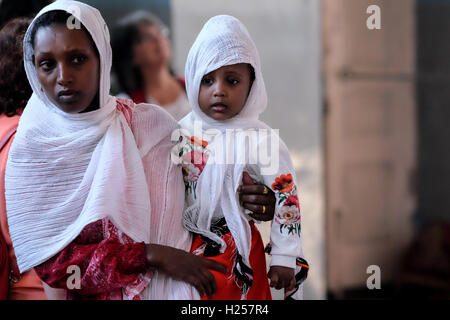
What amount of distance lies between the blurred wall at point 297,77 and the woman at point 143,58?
141 mm

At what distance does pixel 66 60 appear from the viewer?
80 centimetres

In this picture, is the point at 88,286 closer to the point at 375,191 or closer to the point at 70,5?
the point at 70,5

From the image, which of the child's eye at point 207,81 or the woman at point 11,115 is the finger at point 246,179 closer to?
the child's eye at point 207,81

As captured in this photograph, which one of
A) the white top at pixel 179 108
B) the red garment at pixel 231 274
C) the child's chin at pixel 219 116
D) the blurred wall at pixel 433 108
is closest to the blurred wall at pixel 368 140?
the blurred wall at pixel 433 108

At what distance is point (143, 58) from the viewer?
194 cm

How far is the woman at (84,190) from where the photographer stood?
0.80 meters

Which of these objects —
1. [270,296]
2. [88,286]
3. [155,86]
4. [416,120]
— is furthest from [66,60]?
[416,120]

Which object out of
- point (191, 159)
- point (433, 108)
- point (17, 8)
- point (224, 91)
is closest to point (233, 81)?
point (224, 91)

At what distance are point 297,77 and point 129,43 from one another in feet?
2.30

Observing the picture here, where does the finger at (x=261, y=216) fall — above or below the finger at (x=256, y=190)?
below

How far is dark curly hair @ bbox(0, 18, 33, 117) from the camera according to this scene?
98 centimetres

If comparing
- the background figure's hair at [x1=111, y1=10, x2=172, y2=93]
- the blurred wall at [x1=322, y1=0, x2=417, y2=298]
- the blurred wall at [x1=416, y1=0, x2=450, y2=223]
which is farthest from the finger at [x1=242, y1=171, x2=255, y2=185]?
the blurred wall at [x1=416, y1=0, x2=450, y2=223]

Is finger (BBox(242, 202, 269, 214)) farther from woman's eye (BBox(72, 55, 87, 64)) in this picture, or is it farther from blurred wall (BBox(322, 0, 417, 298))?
blurred wall (BBox(322, 0, 417, 298))

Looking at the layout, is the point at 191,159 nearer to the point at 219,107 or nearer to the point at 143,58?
the point at 219,107
